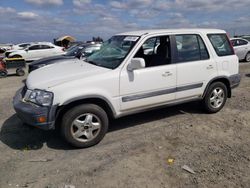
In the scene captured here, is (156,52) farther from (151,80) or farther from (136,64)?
(136,64)

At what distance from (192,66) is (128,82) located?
4.90ft

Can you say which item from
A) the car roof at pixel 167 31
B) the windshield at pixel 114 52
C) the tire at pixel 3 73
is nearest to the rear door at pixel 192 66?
the car roof at pixel 167 31

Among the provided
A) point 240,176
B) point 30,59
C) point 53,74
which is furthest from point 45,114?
point 30,59

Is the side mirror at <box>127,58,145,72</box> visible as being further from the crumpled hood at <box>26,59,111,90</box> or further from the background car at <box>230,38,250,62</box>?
the background car at <box>230,38,250,62</box>

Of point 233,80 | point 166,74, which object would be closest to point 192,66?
point 166,74

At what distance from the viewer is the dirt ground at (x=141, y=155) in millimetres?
3205

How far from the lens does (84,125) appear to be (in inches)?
155

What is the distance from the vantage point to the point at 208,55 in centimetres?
507

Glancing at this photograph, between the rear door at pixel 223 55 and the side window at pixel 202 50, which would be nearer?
the side window at pixel 202 50

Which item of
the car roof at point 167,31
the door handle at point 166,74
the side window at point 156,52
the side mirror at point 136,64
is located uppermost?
the car roof at point 167,31

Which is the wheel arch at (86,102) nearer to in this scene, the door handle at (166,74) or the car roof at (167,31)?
the door handle at (166,74)

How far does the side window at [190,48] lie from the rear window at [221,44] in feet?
1.00

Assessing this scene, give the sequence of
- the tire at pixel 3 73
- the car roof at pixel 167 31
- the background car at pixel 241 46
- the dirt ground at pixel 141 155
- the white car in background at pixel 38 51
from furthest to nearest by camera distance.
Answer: the white car in background at pixel 38 51 < the background car at pixel 241 46 < the tire at pixel 3 73 < the car roof at pixel 167 31 < the dirt ground at pixel 141 155

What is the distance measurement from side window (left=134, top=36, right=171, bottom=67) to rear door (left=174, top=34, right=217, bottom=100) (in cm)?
19
